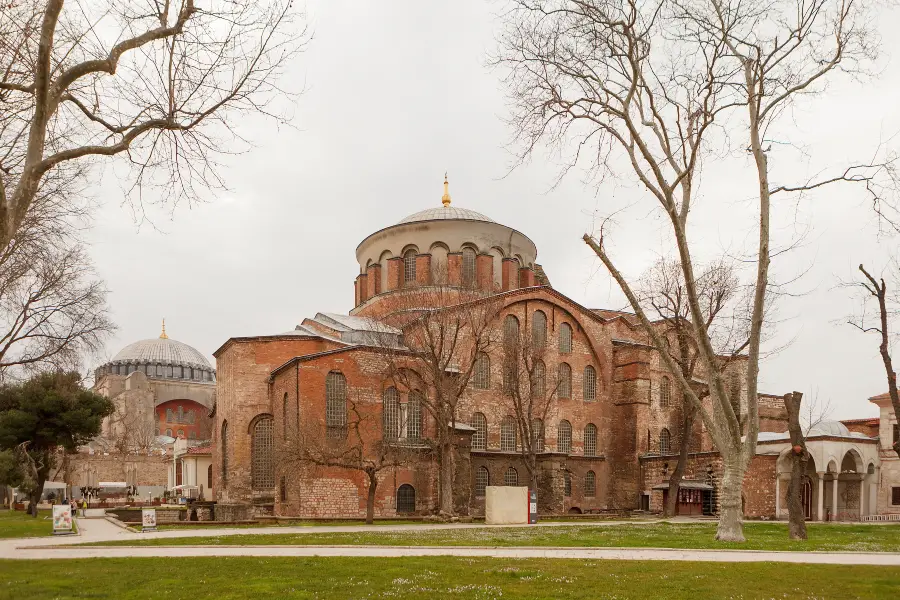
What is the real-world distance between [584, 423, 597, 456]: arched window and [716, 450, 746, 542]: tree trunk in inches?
942

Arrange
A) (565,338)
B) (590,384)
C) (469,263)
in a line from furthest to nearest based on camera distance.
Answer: (469,263), (590,384), (565,338)

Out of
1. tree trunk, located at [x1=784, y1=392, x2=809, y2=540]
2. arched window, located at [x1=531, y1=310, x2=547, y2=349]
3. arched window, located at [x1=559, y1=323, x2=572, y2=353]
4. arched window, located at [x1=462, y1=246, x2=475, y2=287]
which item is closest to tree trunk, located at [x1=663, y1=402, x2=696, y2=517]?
arched window, located at [x1=559, y1=323, x2=572, y2=353]

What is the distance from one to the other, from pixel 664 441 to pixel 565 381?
7.00 metres

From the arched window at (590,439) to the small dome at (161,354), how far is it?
57494 mm

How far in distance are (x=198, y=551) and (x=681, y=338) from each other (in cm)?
2325

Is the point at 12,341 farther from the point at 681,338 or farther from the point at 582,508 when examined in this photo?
the point at 582,508

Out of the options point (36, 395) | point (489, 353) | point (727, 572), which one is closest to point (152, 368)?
point (36, 395)

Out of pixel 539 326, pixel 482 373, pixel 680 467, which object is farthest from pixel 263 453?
pixel 680 467

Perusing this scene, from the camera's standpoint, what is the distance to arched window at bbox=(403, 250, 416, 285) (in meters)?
42.7

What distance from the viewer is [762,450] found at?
36.6m

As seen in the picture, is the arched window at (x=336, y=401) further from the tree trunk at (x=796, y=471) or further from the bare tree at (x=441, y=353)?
the tree trunk at (x=796, y=471)

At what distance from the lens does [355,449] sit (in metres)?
29.2

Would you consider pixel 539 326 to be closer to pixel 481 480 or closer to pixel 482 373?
pixel 482 373

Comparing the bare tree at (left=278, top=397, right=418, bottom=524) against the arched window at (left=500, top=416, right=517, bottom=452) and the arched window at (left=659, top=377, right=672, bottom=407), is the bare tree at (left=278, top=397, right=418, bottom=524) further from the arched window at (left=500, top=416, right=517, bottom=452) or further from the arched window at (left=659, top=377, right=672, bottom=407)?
the arched window at (left=659, top=377, right=672, bottom=407)
